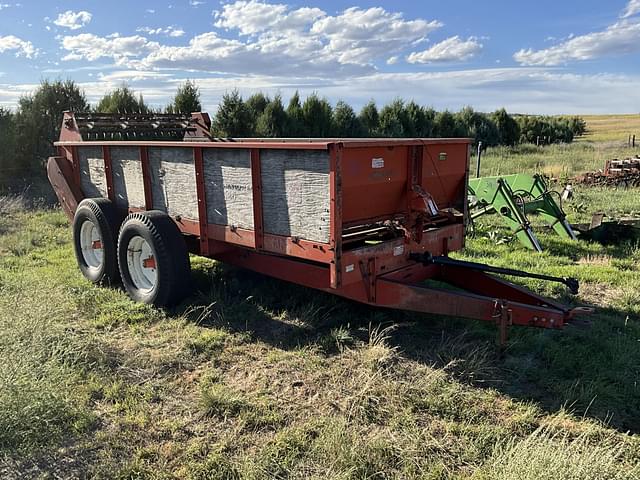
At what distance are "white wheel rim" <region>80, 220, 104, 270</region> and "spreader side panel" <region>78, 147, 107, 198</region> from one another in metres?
0.40

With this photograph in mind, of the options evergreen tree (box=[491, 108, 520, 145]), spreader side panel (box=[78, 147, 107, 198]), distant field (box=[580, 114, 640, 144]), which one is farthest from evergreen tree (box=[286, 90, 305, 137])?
distant field (box=[580, 114, 640, 144])

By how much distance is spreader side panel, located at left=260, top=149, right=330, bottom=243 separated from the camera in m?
3.70

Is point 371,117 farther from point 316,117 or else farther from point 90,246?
point 90,246

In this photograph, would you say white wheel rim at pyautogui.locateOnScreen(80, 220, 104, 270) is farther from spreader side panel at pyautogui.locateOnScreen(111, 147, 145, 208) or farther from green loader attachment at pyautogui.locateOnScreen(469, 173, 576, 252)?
green loader attachment at pyautogui.locateOnScreen(469, 173, 576, 252)

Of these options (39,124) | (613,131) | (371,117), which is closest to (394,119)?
(371,117)

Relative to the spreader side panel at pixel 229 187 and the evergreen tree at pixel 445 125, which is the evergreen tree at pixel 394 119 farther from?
the spreader side panel at pixel 229 187

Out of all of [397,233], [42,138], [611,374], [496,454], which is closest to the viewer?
[496,454]

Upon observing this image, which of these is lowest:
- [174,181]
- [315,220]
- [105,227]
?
[105,227]

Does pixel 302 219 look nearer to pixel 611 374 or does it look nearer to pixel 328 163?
pixel 328 163

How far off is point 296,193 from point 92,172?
11.2 feet

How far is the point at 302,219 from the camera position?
389 centimetres

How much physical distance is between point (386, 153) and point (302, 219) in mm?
809

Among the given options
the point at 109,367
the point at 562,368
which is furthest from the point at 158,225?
the point at 562,368

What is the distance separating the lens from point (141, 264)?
5391 millimetres
